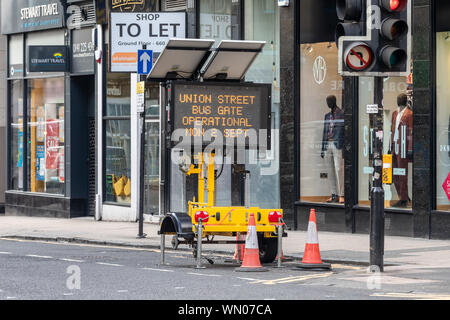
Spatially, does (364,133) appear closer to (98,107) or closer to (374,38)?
(374,38)

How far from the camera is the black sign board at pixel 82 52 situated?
26000 millimetres

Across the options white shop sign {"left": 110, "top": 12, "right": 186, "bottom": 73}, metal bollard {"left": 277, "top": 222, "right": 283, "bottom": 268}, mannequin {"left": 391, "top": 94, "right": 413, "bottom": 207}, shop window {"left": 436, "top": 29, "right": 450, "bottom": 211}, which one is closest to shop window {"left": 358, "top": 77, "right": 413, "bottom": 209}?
mannequin {"left": 391, "top": 94, "right": 413, "bottom": 207}

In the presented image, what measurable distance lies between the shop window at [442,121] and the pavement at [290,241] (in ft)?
3.26

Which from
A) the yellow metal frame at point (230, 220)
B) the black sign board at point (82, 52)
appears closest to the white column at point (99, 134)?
the black sign board at point (82, 52)

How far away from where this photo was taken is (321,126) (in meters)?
20.5

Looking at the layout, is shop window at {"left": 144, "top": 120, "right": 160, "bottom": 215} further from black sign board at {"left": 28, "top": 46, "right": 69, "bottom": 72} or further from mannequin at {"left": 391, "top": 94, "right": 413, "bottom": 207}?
mannequin at {"left": 391, "top": 94, "right": 413, "bottom": 207}

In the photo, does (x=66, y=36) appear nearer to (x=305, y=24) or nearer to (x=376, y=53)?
(x=305, y=24)

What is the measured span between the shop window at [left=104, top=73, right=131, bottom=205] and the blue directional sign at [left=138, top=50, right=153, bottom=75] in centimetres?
553

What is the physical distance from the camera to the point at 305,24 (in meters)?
20.7

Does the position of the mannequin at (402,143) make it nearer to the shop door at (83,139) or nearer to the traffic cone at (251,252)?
the traffic cone at (251,252)

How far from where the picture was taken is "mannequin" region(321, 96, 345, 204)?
65.6ft
